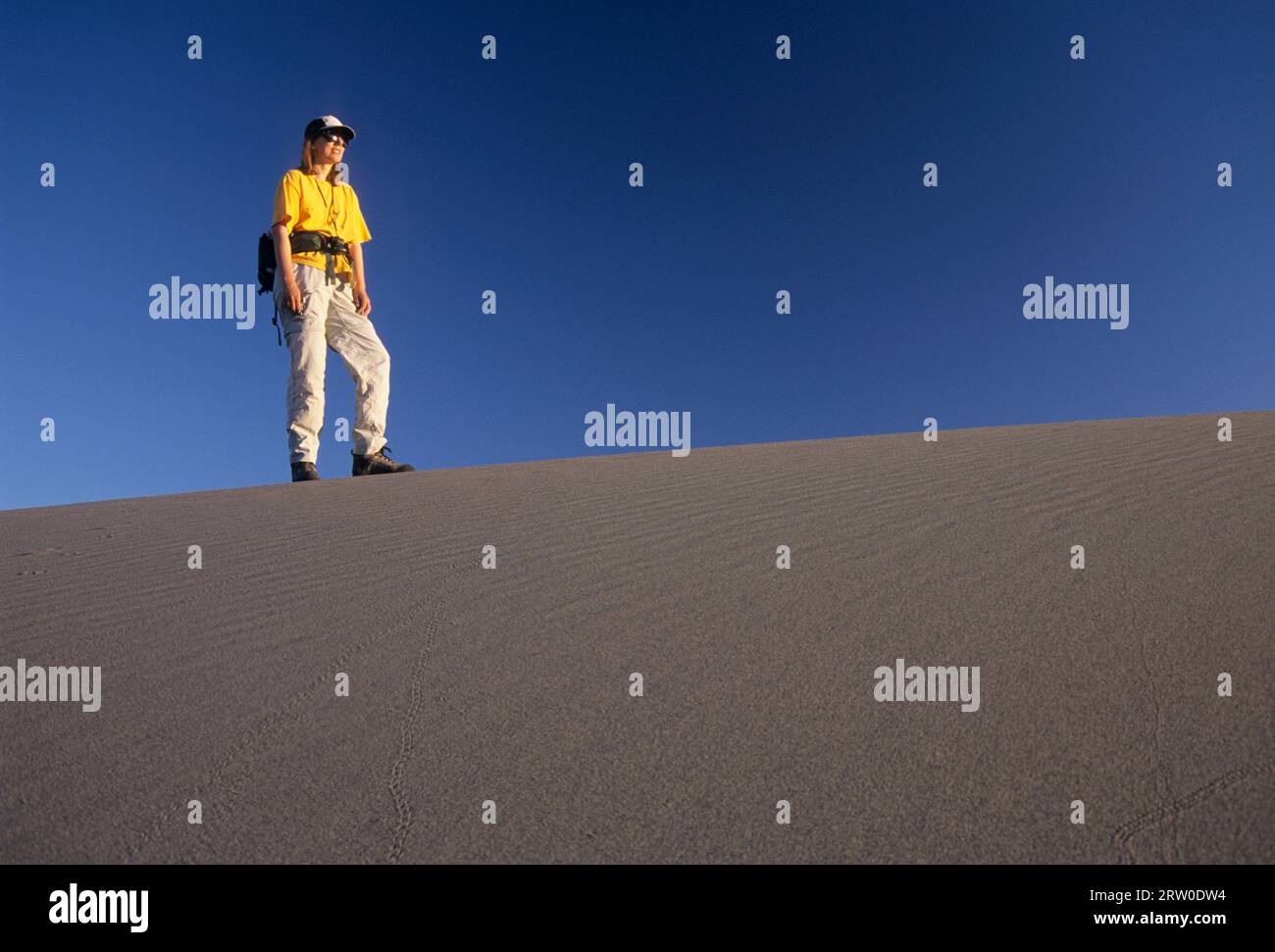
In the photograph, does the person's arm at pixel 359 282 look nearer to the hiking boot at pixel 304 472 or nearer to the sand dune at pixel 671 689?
the hiking boot at pixel 304 472

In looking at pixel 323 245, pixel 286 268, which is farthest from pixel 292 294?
pixel 323 245

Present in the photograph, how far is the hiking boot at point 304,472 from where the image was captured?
25.4ft

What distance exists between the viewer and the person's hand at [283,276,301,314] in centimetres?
725

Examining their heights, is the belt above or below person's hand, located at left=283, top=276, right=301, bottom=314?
above

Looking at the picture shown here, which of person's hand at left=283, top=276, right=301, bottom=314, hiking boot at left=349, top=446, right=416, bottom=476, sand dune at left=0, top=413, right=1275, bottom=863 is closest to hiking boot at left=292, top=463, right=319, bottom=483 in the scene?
hiking boot at left=349, top=446, right=416, bottom=476

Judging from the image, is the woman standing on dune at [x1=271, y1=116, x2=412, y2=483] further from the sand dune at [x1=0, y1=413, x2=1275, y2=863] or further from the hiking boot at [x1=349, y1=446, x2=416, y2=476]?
the sand dune at [x1=0, y1=413, x2=1275, y2=863]

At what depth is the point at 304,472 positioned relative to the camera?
7762 mm

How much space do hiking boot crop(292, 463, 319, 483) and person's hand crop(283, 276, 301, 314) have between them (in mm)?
1308

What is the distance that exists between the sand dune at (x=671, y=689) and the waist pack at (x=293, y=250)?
3.11 metres

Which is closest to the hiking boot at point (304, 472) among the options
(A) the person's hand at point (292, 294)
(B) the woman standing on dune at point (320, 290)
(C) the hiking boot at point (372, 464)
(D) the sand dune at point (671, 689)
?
(B) the woman standing on dune at point (320, 290)

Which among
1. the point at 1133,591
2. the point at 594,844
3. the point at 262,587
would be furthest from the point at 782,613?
the point at 262,587

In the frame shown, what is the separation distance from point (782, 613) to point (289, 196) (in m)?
5.95

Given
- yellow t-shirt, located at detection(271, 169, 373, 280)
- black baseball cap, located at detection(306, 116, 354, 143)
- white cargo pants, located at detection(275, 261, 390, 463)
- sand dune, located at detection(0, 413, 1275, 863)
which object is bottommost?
sand dune, located at detection(0, 413, 1275, 863)

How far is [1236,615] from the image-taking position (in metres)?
2.93
